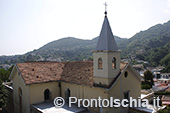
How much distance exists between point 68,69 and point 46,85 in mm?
4185

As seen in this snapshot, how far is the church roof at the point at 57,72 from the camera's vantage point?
18445mm

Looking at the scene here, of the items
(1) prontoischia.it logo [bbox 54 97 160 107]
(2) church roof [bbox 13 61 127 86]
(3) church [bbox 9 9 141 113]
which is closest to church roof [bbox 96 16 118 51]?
(3) church [bbox 9 9 141 113]

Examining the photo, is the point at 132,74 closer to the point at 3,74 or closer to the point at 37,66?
the point at 37,66

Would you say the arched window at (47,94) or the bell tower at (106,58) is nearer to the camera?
the bell tower at (106,58)

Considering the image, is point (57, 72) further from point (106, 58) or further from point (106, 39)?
point (106, 39)

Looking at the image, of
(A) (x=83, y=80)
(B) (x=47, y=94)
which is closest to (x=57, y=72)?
(B) (x=47, y=94)

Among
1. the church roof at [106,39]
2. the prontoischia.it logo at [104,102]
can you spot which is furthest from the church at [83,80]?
the prontoischia.it logo at [104,102]

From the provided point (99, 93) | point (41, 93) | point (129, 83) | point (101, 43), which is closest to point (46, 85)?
point (41, 93)

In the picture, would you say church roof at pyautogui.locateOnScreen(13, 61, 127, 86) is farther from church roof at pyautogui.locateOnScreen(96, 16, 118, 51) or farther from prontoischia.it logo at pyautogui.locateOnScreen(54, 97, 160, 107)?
church roof at pyautogui.locateOnScreen(96, 16, 118, 51)

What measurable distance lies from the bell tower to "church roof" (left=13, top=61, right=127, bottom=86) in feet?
4.23

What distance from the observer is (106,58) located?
1583cm

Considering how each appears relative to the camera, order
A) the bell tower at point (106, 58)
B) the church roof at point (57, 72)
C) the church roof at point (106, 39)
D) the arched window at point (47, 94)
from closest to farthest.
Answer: the bell tower at point (106, 58) < the church roof at point (106, 39) < the church roof at point (57, 72) < the arched window at point (47, 94)

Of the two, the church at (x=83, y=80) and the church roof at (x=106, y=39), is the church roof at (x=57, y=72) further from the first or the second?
the church roof at (x=106, y=39)

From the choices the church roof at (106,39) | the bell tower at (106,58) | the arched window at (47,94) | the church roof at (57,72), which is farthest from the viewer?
the arched window at (47,94)
